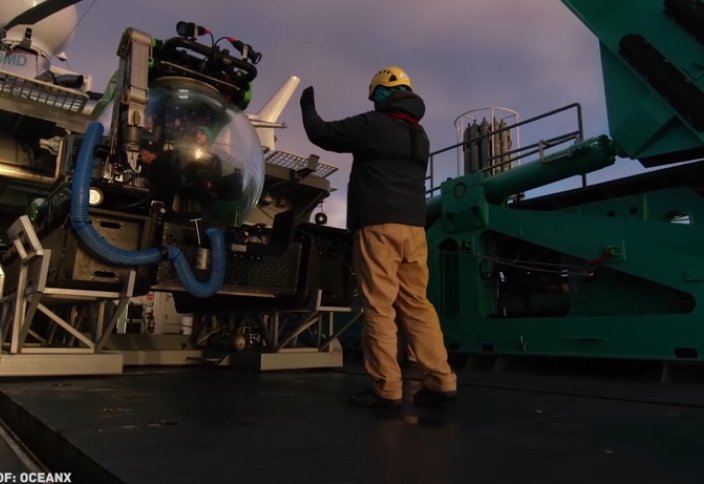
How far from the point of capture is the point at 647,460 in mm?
1522

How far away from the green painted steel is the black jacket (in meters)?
2.53

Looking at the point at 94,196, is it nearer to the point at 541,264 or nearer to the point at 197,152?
the point at 197,152

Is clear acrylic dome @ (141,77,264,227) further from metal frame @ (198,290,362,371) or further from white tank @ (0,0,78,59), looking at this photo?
white tank @ (0,0,78,59)

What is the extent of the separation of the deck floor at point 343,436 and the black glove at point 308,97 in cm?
155

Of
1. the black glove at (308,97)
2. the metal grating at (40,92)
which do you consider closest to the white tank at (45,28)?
the metal grating at (40,92)

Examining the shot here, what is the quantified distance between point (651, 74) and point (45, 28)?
18.1m

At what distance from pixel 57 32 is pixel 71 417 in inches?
733

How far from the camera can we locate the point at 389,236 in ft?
8.30

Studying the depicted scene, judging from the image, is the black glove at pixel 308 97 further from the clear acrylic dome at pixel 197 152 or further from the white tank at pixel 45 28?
the white tank at pixel 45 28

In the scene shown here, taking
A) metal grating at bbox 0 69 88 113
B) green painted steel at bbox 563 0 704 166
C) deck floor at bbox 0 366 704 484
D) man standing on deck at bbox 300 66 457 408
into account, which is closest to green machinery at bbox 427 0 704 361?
green painted steel at bbox 563 0 704 166

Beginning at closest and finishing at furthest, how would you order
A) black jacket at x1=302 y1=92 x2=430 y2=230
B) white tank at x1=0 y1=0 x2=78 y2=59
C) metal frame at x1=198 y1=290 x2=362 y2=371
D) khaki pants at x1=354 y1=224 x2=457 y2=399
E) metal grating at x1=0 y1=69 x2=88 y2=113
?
khaki pants at x1=354 y1=224 x2=457 y2=399
black jacket at x1=302 y1=92 x2=430 y2=230
metal frame at x1=198 y1=290 x2=362 y2=371
metal grating at x1=0 y1=69 x2=88 y2=113
white tank at x1=0 y1=0 x2=78 y2=59

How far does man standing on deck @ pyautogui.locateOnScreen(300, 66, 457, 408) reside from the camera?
2.47 meters

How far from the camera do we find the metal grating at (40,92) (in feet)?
17.4

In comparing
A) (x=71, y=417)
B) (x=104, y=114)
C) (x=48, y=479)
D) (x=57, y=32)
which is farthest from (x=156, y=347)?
(x=57, y=32)
